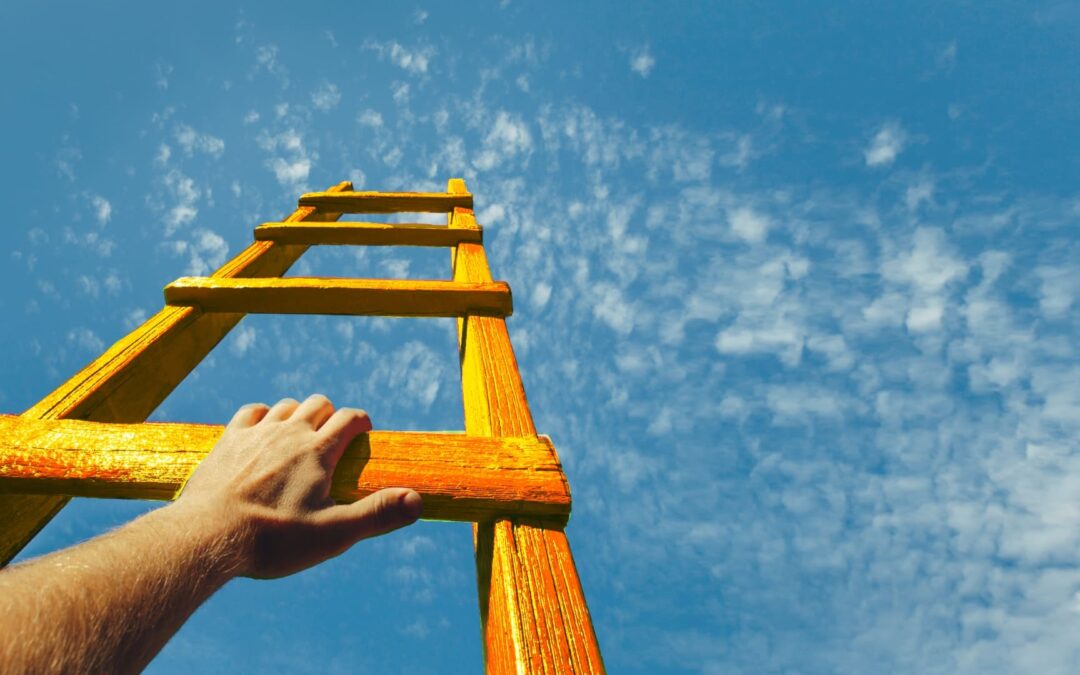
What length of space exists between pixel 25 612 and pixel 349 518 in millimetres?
439

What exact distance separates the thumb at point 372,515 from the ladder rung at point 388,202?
2.56 m

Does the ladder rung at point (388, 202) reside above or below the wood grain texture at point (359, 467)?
above

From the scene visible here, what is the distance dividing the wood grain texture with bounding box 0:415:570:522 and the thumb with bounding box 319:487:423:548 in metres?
0.03

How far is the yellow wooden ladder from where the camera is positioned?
3.07 ft

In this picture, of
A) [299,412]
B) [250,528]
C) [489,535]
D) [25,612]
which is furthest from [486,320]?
[25,612]

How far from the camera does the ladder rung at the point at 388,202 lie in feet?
11.1

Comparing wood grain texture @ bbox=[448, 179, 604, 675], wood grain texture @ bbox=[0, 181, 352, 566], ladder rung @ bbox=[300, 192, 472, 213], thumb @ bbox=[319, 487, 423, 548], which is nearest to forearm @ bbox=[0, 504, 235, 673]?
thumb @ bbox=[319, 487, 423, 548]

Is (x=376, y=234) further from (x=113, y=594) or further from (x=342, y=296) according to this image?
(x=113, y=594)

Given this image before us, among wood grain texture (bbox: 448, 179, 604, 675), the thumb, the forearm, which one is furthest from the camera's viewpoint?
the thumb

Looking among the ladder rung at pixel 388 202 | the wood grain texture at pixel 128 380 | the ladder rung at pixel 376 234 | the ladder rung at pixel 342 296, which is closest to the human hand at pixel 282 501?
the wood grain texture at pixel 128 380

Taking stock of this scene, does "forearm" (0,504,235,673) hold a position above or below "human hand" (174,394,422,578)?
below

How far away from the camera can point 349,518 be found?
1.02 meters

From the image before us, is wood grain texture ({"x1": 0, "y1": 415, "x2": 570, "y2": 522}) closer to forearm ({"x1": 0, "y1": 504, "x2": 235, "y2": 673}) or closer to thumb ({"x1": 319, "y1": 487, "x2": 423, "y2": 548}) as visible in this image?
thumb ({"x1": 319, "y1": 487, "x2": 423, "y2": 548})

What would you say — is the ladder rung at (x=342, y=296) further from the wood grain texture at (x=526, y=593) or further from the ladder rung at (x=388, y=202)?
the ladder rung at (x=388, y=202)
